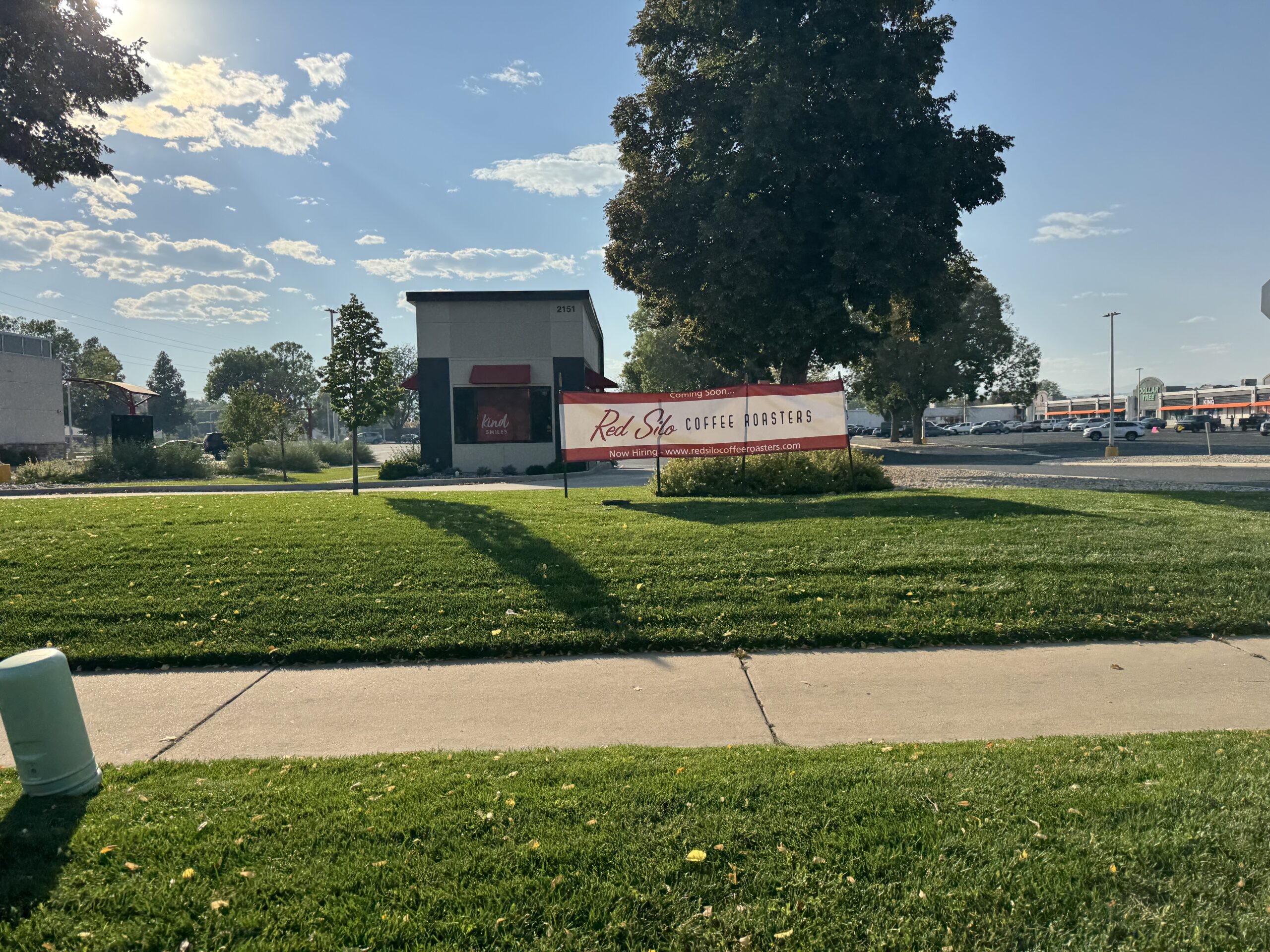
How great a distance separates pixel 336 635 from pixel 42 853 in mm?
3429

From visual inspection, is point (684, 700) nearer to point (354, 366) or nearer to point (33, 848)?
point (33, 848)

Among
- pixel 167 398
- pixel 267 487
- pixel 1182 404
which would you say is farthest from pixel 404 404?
pixel 1182 404

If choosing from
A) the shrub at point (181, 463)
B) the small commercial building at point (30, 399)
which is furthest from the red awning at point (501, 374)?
the small commercial building at point (30, 399)

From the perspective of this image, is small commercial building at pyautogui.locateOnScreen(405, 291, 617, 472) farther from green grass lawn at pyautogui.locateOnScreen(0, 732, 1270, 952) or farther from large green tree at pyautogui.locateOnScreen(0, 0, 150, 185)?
green grass lawn at pyautogui.locateOnScreen(0, 732, 1270, 952)

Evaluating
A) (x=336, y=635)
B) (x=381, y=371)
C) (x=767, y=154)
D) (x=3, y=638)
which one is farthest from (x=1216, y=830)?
(x=381, y=371)

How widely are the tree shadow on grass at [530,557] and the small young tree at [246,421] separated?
23.5 metres

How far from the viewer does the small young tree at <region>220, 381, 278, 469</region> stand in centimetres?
3172

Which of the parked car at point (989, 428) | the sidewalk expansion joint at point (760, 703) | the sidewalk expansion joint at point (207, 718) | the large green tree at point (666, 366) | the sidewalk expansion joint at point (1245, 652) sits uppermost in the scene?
the large green tree at point (666, 366)

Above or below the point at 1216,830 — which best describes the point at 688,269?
above

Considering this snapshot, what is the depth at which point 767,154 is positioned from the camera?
1825 centimetres

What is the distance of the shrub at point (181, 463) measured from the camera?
2884 centimetres

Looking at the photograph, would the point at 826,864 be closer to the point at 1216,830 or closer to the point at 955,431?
the point at 1216,830

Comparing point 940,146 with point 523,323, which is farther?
point 523,323

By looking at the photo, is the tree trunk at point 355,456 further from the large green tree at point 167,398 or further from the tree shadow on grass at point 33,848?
the large green tree at point 167,398
